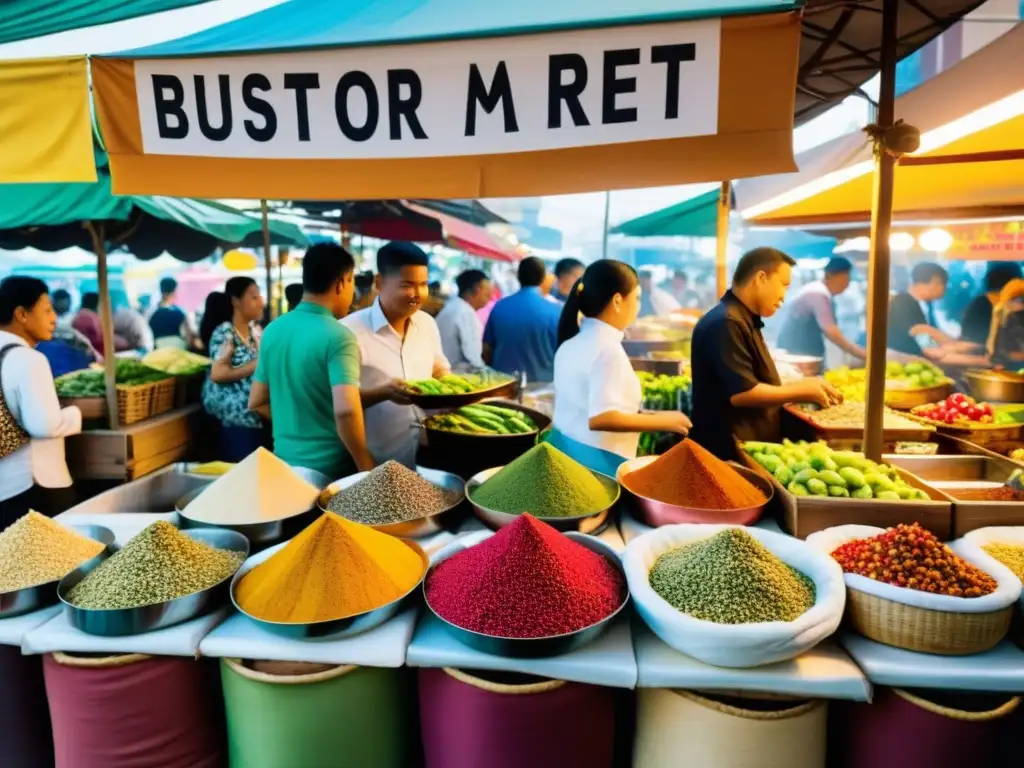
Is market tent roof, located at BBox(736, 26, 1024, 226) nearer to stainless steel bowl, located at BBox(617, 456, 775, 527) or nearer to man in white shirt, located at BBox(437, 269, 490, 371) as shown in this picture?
stainless steel bowl, located at BBox(617, 456, 775, 527)

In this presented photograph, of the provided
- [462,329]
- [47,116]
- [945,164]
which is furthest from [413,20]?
[462,329]

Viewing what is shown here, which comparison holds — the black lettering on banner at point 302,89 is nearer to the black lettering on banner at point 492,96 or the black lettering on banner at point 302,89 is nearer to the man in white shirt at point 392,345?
the black lettering on banner at point 492,96

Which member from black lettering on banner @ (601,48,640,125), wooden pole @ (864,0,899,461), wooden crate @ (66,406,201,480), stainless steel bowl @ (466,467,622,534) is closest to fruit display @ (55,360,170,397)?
wooden crate @ (66,406,201,480)

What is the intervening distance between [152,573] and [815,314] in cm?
598

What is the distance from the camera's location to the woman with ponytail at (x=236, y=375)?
14.9 feet

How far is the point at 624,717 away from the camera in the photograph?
1841 mm

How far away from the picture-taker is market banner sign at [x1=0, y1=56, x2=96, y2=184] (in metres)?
1.98

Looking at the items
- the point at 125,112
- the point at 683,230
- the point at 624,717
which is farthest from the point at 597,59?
the point at 683,230

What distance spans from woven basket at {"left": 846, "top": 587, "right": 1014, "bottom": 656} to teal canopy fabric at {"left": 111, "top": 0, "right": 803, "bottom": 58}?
1529 mm

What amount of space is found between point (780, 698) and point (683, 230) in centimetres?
807

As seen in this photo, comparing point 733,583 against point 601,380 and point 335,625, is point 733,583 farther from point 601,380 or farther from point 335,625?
point 601,380

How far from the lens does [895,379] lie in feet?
14.3

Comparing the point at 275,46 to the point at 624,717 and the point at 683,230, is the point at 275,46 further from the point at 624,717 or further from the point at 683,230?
the point at 683,230

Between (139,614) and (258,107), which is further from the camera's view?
(258,107)
